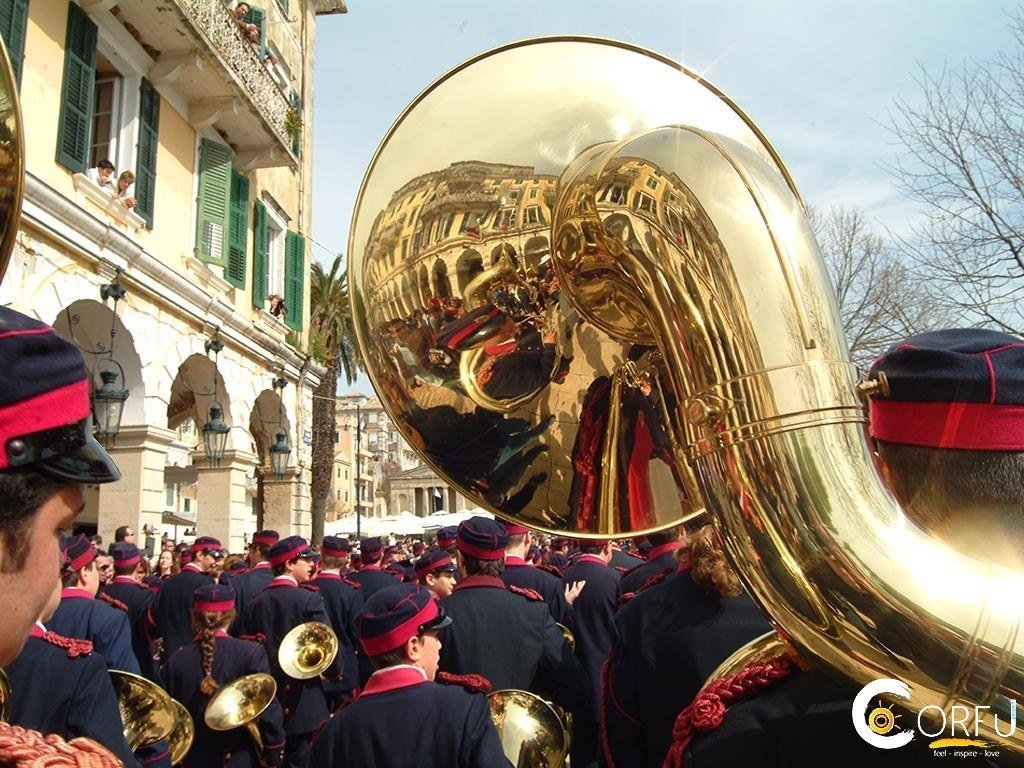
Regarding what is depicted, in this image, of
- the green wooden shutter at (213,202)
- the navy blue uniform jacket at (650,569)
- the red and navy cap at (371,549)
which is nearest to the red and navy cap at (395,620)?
the navy blue uniform jacket at (650,569)

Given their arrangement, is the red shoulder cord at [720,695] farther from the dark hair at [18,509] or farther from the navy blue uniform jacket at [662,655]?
the navy blue uniform jacket at [662,655]

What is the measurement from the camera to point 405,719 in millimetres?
2861

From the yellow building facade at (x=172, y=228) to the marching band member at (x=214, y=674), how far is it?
15.4 feet

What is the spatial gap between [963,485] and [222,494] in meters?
13.7

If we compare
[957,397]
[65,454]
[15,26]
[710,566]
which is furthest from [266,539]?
[957,397]

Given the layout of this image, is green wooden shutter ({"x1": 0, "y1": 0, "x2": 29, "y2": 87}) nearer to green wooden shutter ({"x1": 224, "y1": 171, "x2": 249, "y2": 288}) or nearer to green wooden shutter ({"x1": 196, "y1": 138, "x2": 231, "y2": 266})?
green wooden shutter ({"x1": 196, "y1": 138, "x2": 231, "y2": 266})

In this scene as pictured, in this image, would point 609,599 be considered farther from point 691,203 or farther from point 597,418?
point 691,203

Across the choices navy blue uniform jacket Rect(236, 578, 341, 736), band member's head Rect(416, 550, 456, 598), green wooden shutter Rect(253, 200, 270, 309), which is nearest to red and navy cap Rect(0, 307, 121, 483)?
band member's head Rect(416, 550, 456, 598)

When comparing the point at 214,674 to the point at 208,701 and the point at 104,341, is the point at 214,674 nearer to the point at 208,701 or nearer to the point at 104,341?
the point at 208,701

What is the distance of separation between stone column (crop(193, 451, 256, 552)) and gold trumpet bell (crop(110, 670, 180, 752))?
389 inches

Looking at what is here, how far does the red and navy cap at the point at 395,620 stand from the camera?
3121mm

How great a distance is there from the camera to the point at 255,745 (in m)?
5.53

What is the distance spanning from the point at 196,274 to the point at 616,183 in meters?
12.3

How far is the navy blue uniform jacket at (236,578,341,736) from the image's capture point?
6.50 meters
